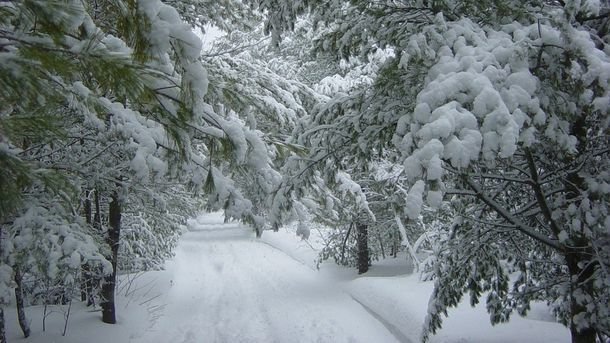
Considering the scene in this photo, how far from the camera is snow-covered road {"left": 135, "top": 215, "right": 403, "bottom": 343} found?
827 cm

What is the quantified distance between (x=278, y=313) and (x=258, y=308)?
28.5 inches

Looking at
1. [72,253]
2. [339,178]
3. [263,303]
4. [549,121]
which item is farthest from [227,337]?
[549,121]

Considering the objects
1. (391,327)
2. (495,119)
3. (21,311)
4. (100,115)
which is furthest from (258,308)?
(495,119)

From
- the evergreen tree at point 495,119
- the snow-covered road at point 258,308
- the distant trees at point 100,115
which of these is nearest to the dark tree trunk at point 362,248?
the snow-covered road at point 258,308

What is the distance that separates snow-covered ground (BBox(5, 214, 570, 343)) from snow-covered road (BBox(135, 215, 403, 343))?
0.9 inches

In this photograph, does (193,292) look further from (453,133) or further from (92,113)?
(453,133)

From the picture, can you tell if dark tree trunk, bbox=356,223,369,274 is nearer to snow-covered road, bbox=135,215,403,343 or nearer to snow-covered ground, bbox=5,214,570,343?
snow-covered ground, bbox=5,214,570,343

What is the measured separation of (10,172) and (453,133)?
8.51ft

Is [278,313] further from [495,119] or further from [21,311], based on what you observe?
[495,119]

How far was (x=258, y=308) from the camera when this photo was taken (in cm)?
1029

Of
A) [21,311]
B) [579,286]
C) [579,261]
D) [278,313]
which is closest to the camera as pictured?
[579,286]

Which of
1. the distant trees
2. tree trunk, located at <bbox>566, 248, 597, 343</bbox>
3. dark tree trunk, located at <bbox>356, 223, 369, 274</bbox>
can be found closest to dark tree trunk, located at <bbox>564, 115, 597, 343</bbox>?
tree trunk, located at <bbox>566, 248, 597, 343</bbox>

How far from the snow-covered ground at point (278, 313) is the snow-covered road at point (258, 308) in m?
0.02

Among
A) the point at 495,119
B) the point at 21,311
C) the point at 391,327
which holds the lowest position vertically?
the point at 391,327
